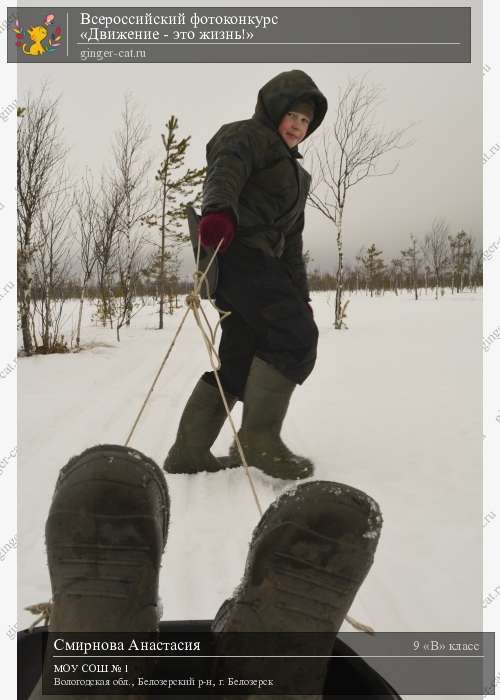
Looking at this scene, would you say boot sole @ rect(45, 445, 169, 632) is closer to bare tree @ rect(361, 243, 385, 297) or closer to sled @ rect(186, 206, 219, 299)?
sled @ rect(186, 206, 219, 299)

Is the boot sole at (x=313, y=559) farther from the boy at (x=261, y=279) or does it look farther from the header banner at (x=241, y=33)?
the header banner at (x=241, y=33)

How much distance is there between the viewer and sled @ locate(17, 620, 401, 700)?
0.76m

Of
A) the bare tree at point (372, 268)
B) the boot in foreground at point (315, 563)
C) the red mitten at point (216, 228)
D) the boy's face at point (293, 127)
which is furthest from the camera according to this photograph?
the bare tree at point (372, 268)

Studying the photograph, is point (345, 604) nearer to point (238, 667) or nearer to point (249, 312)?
point (238, 667)

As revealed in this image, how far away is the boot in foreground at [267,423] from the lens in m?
1.51

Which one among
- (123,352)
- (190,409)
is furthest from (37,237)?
(190,409)

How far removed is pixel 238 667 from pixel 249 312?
978mm

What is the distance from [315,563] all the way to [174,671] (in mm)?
378

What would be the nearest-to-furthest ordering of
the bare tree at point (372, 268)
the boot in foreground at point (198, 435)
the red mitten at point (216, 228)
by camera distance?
1. the red mitten at point (216, 228)
2. the boot in foreground at point (198, 435)
3. the bare tree at point (372, 268)

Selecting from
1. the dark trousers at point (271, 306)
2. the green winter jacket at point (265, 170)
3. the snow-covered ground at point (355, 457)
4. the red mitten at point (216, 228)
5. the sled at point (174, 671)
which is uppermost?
the green winter jacket at point (265, 170)

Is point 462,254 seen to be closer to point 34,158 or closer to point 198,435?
point 198,435

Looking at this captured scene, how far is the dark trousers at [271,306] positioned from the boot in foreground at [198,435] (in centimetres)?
27

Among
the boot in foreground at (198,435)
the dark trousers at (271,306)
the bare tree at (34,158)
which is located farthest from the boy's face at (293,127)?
the boot in foreground at (198,435)

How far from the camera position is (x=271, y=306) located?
143 centimetres
